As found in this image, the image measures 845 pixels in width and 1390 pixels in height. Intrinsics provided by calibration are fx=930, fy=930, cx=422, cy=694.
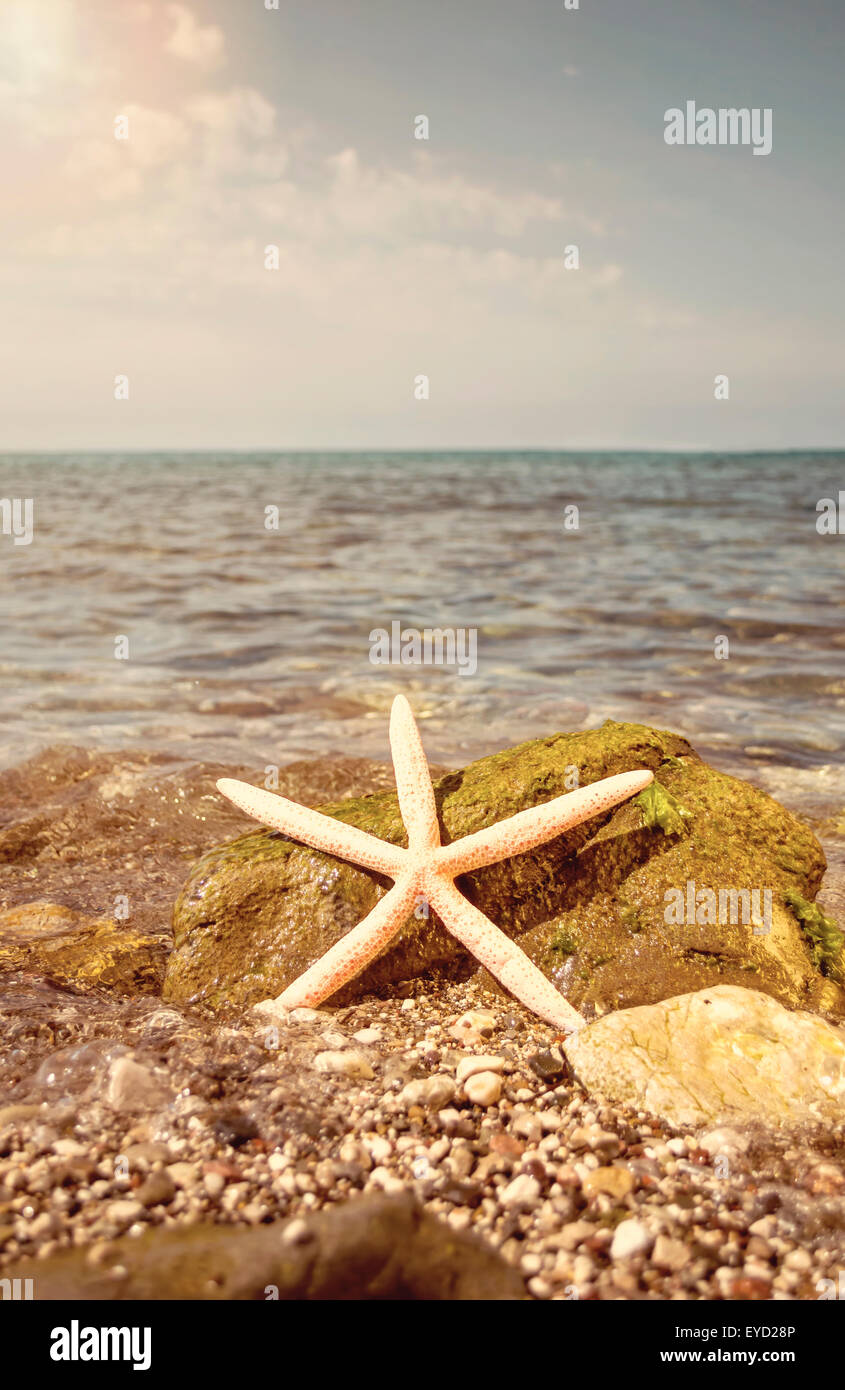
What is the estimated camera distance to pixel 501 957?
3486 mm

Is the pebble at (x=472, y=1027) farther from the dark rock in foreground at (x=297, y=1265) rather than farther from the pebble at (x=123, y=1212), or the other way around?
the pebble at (x=123, y=1212)

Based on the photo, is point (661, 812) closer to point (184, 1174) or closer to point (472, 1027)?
point (472, 1027)

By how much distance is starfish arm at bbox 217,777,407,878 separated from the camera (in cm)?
368

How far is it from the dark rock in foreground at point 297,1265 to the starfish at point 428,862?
1057mm

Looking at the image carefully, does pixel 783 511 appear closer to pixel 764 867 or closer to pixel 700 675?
pixel 700 675

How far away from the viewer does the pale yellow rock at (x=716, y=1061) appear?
298 cm

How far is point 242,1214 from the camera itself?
2.47 m

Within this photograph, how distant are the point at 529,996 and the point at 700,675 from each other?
6.85m

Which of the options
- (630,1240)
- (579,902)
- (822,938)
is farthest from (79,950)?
(822,938)

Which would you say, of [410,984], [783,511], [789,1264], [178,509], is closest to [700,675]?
[410,984]

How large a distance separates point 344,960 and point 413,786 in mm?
760

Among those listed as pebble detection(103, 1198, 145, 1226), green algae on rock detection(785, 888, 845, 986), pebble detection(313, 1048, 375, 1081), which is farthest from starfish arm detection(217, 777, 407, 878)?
green algae on rock detection(785, 888, 845, 986)
